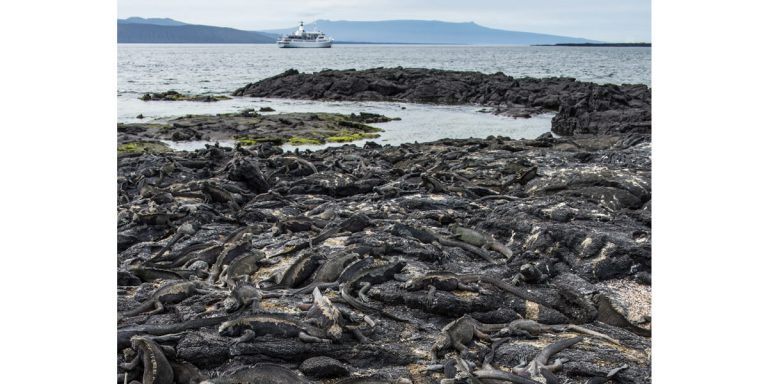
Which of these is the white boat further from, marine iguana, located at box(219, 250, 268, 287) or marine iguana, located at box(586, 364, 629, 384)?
marine iguana, located at box(586, 364, 629, 384)

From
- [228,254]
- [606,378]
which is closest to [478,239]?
[228,254]

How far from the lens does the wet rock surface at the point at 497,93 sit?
29495 millimetres

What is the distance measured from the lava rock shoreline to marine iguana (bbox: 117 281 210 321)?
0.02 meters

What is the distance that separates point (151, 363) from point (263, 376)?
33.0 inches

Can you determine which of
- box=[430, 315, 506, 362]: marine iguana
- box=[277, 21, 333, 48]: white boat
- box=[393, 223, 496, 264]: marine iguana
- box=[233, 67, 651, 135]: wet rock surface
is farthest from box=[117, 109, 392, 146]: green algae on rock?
box=[277, 21, 333, 48]: white boat

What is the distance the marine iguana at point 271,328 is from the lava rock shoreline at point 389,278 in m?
0.01

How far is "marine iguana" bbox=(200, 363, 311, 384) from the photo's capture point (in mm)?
4949

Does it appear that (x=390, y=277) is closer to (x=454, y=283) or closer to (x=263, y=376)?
(x=454, y=283)

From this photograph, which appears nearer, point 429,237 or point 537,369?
point 537,369

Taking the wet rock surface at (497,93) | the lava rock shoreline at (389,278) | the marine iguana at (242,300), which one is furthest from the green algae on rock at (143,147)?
the marine iguana at (242,300)

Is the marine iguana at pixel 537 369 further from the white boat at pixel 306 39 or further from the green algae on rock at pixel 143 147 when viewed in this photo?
the white boat at pixel 306 39

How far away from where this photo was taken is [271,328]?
226 inches

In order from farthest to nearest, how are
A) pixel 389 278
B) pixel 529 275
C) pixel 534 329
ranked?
pixel 529 275
pixel 389 278
pixel 534 329
